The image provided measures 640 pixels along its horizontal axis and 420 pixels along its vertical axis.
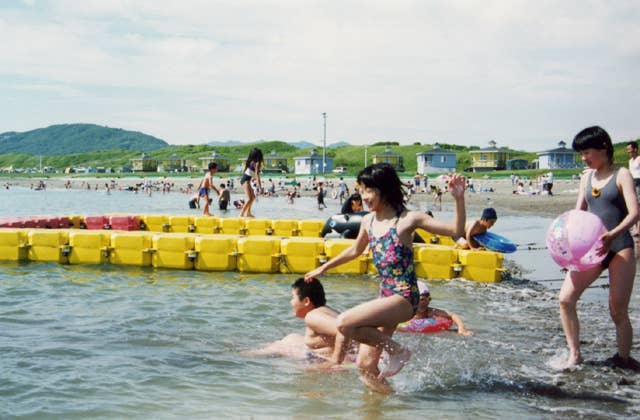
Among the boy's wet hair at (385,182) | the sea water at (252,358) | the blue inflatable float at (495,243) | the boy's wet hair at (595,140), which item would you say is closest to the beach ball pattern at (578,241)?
the boy's wet hair at (595,140)

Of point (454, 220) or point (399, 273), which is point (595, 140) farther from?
point (399, 273)

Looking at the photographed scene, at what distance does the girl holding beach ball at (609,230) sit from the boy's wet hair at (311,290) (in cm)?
230

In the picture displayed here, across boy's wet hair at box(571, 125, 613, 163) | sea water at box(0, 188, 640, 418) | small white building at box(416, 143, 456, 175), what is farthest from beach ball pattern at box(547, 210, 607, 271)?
small white building at box(416, 143, 456, 175)

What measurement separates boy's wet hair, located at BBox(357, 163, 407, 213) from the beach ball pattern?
65.9 inches

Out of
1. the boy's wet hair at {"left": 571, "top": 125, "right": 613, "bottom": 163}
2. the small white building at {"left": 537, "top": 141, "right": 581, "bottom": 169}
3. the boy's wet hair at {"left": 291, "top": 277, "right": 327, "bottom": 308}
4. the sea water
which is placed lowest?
the sea water

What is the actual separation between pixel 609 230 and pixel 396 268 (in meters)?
2.18

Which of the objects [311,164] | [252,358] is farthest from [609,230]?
[311,164]

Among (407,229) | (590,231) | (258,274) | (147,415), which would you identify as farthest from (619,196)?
(258,274)

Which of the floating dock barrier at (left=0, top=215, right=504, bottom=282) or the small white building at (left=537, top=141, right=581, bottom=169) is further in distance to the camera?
the small white building at (left=537, top=141, right=581, bottom=169)

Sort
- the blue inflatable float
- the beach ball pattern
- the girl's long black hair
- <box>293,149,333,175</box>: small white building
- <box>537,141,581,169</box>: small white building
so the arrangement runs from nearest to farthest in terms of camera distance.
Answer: the beach ball pattern
the blue inflatable float
the girl's long black hair
<box>537,141,581,169</box>: small white building
<box>293,149,333,175</box>: small white building

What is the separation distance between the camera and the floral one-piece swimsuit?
15.6 feet

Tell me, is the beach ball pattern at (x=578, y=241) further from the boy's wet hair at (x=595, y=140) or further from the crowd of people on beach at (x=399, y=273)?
the boy's wet hair at (x=595, y=140)

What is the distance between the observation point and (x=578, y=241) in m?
5.36

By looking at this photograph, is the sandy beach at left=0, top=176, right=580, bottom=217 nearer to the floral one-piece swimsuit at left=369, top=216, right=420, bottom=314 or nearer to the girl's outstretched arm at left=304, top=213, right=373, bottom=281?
the girl's outstretched arm at left=304, top=213, right=373, bottom=281
